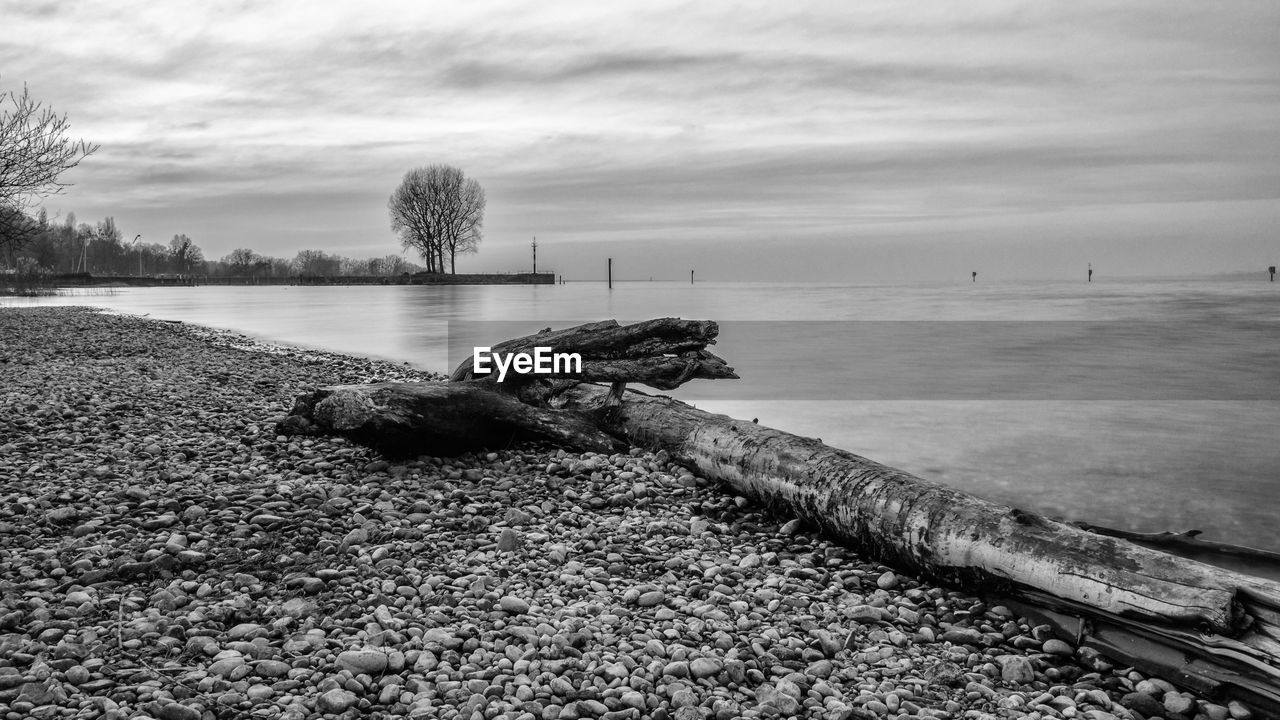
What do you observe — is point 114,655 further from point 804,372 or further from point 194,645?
point 804,372

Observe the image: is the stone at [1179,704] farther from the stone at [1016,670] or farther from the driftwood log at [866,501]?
the stone at [1016,670]

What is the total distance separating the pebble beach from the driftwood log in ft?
0.49

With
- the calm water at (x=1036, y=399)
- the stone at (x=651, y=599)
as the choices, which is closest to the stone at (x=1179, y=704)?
the stone at (x=651, y=599)

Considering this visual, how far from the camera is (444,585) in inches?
161

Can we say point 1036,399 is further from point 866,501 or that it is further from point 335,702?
point 335,702

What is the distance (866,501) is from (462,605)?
249 centimetres

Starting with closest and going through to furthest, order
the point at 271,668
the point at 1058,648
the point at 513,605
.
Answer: the point at 271,668 → the point at 1058,648 → the point at 513,605

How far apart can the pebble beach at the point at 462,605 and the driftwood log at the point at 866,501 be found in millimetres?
148

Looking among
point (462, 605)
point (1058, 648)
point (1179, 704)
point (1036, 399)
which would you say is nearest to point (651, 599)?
point (462, 605)

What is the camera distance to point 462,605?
3869mm

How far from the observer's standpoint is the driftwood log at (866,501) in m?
3.36

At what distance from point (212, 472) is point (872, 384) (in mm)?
11869

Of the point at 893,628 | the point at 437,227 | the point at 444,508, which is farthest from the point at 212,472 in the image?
the point at 437,227

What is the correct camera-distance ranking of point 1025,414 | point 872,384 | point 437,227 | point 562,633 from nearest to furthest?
1. point 562,633
2. point 1025,414
3. point 872,384
4. point 437,227
